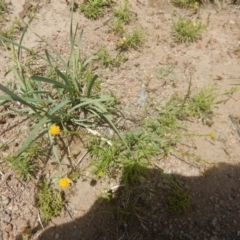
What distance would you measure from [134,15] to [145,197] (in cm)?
222

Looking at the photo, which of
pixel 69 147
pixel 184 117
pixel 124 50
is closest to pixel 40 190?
pixel 69 147

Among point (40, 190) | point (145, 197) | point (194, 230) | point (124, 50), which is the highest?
point (124, 50)

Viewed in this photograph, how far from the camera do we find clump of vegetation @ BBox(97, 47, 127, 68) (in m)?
2.83

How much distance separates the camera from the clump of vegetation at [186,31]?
304 cm

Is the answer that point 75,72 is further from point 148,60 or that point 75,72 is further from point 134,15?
point 134,15

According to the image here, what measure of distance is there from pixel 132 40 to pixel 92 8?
0.67 meters

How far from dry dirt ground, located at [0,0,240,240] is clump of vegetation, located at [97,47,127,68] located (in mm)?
67

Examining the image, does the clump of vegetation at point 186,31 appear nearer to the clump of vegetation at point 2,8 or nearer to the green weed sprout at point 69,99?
the green weed sprout at point 69,99

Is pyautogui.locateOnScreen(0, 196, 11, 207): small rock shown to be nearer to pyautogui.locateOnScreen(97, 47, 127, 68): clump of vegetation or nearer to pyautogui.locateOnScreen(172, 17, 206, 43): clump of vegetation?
pyautogui.locateOnScreen(97, 47, 127, 68): clump of vegetation

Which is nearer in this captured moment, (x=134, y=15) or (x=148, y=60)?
(x=148, y=60)

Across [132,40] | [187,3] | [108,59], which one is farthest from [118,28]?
[187,3]

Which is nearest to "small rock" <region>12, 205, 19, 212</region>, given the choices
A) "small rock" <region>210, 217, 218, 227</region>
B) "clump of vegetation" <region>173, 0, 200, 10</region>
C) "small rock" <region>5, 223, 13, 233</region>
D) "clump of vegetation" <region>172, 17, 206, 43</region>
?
"small rock" <region>5, 223, 13, 233</region>

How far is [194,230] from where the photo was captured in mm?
2141

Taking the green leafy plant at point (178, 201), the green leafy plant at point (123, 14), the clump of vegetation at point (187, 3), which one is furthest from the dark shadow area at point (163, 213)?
the clump of vegetation at point (187, 3)
